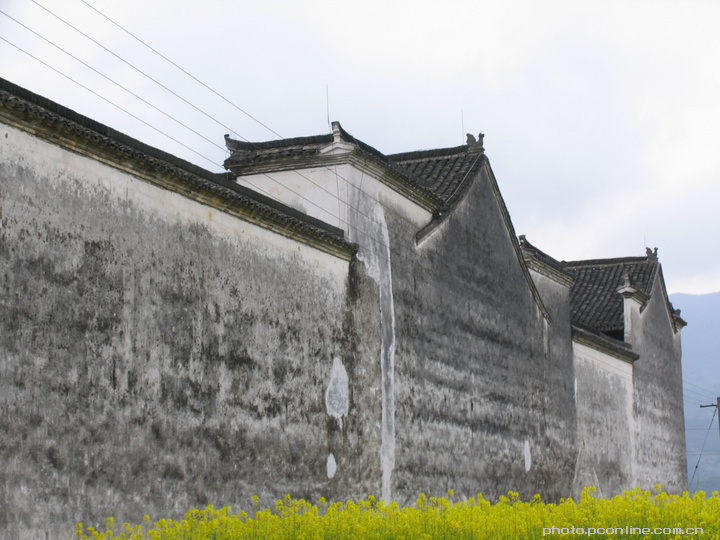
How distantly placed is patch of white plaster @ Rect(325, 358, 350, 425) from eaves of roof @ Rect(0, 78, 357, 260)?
1.48 m

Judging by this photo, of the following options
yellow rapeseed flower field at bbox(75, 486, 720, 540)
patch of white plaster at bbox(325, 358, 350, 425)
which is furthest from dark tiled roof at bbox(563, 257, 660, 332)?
yellow rapeseed flower field at bbox(75, 486, 720, 540)

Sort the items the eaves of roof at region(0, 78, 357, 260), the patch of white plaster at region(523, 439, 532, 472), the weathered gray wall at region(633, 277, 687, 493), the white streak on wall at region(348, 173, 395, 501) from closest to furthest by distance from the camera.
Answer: the eaves of roof at region(0, 78, 357, 260)
the white streak on wall at region(348, 173, 395, 501)
the patch of white plaster at region(523, 439, 532, 472)
the weathered gray wall at region(633, 277, 687, 493)

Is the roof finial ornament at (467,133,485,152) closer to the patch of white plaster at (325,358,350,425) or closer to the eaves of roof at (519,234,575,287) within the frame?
the eaves of roof at (519,234,575,287)

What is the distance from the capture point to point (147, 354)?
9133 millimetres

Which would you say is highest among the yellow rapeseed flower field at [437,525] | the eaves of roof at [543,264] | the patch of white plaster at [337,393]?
the eaves of roof at [543,264]

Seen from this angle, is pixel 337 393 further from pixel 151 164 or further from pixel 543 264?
pixel 543 264

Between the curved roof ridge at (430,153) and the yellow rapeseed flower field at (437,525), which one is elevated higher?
the curved roof ridge at (430,153)

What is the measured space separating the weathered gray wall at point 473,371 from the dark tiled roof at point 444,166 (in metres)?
0.33

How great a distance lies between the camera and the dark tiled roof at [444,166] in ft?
53.6

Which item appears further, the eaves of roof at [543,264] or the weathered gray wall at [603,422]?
the weathered gray wall at [603,422]

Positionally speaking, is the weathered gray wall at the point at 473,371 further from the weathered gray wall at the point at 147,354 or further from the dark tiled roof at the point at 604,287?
the dark tiled roof at the point at 604,287

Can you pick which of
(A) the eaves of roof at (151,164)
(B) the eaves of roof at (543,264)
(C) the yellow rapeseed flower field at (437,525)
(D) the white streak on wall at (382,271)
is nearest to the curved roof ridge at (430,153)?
(B) the eaves of roof at (543,264)

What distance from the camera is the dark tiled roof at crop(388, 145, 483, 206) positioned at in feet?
53.6

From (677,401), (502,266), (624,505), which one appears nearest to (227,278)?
(624,505)
